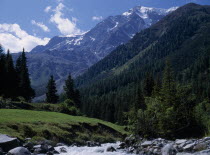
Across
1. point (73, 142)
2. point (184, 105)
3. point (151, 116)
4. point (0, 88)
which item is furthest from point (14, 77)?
point (184, 105)

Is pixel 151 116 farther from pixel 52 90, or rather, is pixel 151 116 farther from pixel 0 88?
pixel 52 90

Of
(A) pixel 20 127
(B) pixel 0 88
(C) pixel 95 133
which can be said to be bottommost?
(C) pixel 95 133

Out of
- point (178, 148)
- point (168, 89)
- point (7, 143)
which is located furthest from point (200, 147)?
point (168, 89)

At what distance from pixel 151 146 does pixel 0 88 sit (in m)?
49.8

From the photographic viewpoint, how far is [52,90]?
295 ft

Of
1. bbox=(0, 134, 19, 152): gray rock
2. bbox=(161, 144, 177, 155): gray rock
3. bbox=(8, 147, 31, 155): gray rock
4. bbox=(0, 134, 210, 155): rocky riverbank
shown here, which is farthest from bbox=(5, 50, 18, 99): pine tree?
bbox=(161, 144, 177, 155): gray rock

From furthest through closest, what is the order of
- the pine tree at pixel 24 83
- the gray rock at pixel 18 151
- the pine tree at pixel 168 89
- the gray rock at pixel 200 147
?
the pine tree at pixel 24 83 → the pine tree at pixel 168 89 → the gray rock at pixel 200 147 → the gray rock at pixel 18 151

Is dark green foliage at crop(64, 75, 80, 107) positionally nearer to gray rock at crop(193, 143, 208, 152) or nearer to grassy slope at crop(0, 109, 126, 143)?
grassy slope at crop(0, 109, 126, 143)

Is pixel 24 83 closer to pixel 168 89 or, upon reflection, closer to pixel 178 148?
pixel 168 89

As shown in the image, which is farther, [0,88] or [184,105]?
[0,88]

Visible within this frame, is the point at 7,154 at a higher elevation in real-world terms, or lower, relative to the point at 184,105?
lower

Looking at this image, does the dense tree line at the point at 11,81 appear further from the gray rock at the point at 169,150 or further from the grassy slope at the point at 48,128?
the gray rock at the point at 169,150

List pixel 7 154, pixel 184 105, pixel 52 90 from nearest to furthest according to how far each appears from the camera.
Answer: pixel 7 154, pixel 184 105, pixel 52 90

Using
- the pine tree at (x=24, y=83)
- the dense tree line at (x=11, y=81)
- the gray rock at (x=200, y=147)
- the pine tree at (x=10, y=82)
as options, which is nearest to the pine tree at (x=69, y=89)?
the pine tree at (x=24, y=83)
